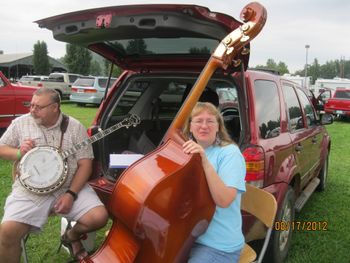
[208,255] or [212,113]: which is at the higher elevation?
[212,113]

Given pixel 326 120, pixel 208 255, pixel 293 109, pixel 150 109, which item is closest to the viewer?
pixel 208 255

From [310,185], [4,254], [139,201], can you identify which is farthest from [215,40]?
[310,185]

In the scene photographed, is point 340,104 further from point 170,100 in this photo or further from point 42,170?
point 42,170

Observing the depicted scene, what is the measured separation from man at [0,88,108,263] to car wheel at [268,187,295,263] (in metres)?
1.36

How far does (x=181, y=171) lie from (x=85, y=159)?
137 cm

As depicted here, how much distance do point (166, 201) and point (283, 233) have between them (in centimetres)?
187

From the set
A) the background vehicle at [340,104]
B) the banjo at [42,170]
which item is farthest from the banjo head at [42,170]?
the background vehicle at [340,104]

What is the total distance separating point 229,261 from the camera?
2.18 m

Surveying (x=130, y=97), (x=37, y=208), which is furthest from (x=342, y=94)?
(x=37, y=208)

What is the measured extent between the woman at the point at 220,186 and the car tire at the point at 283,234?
108 cm

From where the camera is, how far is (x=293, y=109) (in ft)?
13.5

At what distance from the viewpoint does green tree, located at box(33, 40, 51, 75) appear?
48344 mm

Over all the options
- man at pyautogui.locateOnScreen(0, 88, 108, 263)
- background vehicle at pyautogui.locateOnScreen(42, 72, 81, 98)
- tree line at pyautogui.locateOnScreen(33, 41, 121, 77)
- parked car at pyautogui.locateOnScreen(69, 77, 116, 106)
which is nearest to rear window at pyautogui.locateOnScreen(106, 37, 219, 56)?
man at pyautogui.locateOnScreen(0, 88, 108, 263)

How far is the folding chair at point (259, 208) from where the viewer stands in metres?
2.48
